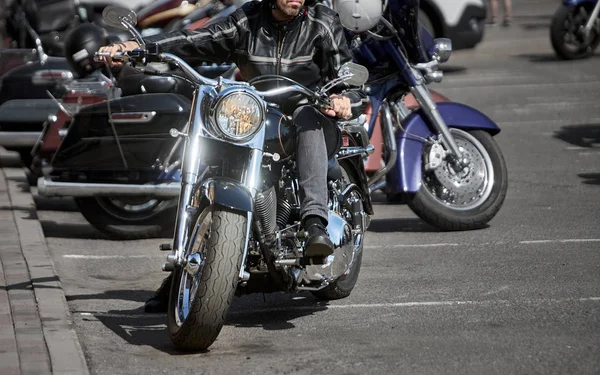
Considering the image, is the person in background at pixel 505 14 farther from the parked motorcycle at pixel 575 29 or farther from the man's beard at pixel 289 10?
the man's beard at pixel 289 10

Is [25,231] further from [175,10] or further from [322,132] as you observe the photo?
[175,10]

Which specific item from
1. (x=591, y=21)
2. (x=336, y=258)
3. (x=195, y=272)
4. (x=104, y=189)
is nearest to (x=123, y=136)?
(x=104, y=189)

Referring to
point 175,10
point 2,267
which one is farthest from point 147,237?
point 175,10

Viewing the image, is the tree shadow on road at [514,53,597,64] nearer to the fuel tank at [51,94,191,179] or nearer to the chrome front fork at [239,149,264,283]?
the fuel tank at [51,94,191,179]

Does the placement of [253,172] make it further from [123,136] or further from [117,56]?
[123,136]

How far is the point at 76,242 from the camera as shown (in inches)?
367

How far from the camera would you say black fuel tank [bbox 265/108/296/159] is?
6.19m

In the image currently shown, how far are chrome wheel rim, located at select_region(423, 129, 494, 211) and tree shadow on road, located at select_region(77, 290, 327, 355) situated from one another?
207 cm

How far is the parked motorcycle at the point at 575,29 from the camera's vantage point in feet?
61.3

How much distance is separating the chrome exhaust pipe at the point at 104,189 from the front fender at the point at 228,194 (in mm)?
3028

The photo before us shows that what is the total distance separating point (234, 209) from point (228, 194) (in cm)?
8

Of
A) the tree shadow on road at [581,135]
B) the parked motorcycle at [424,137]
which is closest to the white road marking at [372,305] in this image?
the parked motorcycle at [424,137]

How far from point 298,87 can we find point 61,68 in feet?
18.1

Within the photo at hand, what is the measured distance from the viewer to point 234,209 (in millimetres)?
5676
